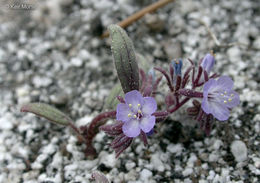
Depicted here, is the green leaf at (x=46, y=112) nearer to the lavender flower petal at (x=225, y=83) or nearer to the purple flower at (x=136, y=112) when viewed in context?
the purple flower at (x=136, y=112)

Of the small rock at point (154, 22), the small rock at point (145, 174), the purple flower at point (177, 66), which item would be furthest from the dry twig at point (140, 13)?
the small rock at point (145, 174)

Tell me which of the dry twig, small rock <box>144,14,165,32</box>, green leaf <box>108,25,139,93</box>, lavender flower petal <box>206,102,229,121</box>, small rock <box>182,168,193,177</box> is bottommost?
small rock <box>182,168,193,177</box>

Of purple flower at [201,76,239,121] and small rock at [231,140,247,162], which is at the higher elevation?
purple flower at [201,76,239,121]

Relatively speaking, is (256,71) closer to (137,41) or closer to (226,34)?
(226,34)

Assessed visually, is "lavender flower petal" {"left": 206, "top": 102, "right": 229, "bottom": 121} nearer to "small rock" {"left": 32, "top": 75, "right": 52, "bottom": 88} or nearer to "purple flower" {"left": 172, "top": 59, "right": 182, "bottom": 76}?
"purple flower" {"left": 172, "top": 59, "right": 182, "bottom": 76}

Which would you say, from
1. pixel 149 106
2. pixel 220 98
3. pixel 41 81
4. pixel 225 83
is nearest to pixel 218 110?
pixel 220 98

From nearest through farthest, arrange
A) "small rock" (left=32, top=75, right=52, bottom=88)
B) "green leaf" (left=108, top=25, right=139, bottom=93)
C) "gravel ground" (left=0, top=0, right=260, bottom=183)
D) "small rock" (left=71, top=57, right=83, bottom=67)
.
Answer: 1. "green leaf" (left=108, top=25, right=139, bottom=93)
2. "gravel ground" (left=0, top=0, right=260, bottom=183)
3. "small rock" (left=32, top=75, right=52, bottom=88)
4. "small rock" (left=71, top=57, right=83, bottom=67)

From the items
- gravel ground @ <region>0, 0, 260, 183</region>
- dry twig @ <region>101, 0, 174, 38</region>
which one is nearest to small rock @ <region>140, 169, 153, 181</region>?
gravel ground @ <region>0, 0, 260, 183</region>
